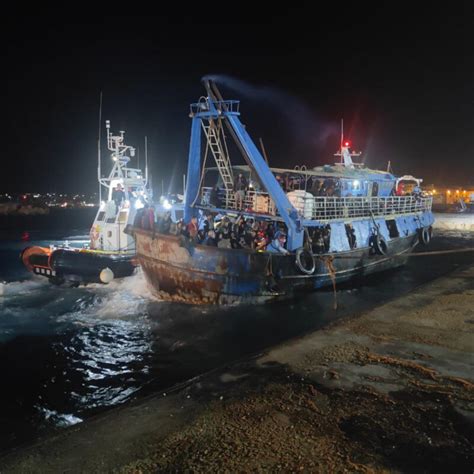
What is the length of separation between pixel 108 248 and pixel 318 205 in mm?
8382

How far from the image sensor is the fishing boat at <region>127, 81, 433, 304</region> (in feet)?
39.4

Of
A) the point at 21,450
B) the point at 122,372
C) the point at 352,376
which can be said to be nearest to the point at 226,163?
the point at 122,372

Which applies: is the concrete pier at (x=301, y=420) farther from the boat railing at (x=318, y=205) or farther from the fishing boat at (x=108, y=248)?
the fishing boat at (x=108, y=248)

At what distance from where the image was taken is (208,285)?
12.0 m

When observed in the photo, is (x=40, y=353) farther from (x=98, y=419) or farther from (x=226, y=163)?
(x=226, y=163)

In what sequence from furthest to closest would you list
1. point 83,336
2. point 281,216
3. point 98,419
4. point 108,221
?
point 108,221 → point 281,216 → point 83,336 → point 98,419

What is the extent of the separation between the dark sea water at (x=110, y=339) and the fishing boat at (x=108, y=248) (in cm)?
58

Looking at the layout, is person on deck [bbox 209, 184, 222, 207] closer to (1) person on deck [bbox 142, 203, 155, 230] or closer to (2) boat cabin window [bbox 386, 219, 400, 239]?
(1) person on deck [bbox 142, 203, 155, 230]

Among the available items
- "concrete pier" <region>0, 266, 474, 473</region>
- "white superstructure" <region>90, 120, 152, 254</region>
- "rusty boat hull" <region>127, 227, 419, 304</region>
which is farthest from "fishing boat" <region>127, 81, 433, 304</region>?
"concrete pier" <region>0, 266, 474, 473</region>

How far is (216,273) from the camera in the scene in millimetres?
11922

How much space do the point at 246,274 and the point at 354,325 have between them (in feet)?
16.4

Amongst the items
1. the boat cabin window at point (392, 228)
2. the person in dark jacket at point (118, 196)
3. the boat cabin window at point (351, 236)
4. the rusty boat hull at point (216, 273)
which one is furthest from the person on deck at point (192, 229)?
the boat cabin window at point (392, 228)

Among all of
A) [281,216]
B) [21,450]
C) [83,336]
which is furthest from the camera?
Answer: [281,216]

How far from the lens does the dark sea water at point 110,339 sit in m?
7.08
